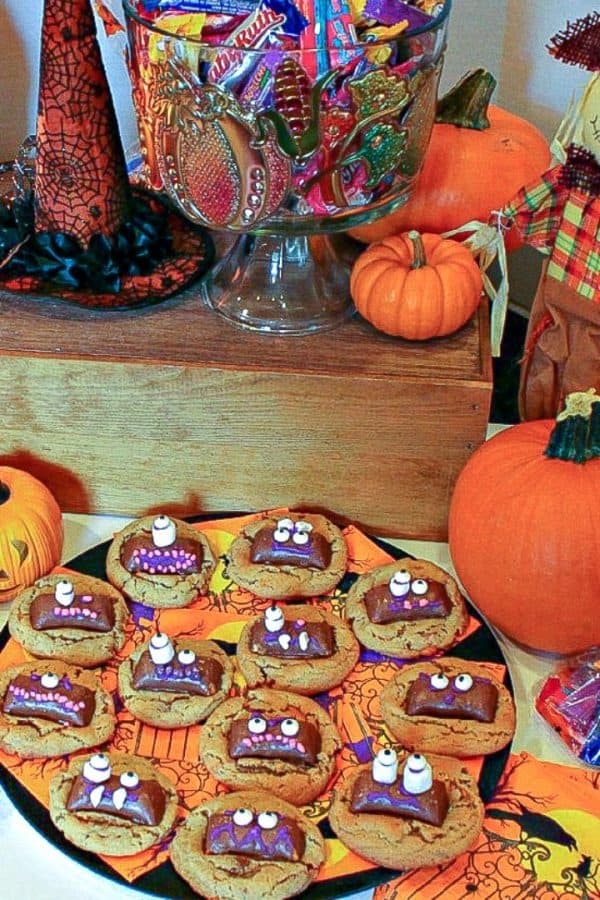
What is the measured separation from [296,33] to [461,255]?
0.24 m

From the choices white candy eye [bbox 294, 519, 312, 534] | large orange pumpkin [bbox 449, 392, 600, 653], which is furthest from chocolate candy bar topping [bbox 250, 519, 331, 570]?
large orange pumpkin [bbox 449, 392, 600, 653]

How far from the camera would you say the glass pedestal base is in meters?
1.05

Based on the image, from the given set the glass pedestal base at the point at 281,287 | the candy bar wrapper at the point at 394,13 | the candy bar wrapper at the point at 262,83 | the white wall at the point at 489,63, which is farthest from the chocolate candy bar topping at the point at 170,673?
the white wall at the point at 489,63

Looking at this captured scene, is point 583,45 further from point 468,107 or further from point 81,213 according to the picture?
point 81,213

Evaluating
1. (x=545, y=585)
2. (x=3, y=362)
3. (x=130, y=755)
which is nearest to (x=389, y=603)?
(x=545, y=585)

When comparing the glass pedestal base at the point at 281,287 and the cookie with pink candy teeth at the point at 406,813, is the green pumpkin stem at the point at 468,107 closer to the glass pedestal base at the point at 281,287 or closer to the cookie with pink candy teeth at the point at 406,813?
the glass pedestal base at the point at 281,287

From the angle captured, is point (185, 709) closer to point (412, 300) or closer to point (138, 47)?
point (412, 300)

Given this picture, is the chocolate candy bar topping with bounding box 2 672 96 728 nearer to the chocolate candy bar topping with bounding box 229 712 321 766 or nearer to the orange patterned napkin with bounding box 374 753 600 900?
the chocolate candy bar topping with bounding box 229 712 321 766

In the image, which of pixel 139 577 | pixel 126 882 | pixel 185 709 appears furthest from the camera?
pixel 139 577

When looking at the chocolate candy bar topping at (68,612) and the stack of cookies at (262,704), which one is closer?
the stack of cookies at (262,704)

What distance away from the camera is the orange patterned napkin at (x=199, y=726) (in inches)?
31.9

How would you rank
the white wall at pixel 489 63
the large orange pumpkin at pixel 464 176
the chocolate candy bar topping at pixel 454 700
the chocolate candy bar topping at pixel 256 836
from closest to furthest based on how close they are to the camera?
the chocolate candy bar topping at pixel 256 836
the chocolate candy bar topping at pixel 454 700
the large orange pumpkin at pixel 464 176
the white wall at pixel 489 63

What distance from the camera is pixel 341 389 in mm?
991

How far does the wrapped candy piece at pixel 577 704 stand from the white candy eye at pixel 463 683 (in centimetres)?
7
